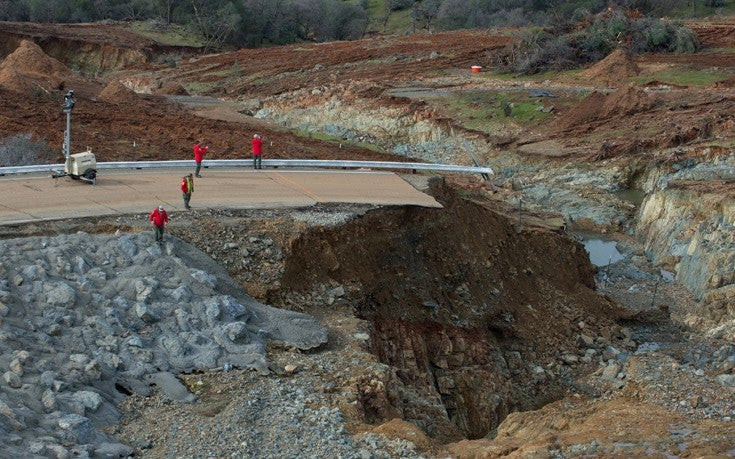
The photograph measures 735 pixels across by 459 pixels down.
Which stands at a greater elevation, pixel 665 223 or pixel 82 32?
pixel 82 32

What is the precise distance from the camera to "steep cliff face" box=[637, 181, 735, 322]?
28828 mm

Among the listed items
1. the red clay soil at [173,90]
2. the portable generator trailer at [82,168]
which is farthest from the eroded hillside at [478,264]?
the portable generator trailer at [82,168]

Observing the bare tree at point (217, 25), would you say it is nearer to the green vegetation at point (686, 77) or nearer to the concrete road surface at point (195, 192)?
the green vegetation at point (686, 77)

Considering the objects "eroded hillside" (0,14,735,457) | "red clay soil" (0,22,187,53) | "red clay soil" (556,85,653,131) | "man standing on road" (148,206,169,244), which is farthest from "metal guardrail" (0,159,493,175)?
"red clay soil" (0,22,187,53)

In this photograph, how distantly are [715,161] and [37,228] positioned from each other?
27.4 m

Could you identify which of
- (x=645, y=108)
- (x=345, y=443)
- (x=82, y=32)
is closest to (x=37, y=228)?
(x=345, y=443)

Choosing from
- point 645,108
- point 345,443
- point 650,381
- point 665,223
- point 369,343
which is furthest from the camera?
point 645,108

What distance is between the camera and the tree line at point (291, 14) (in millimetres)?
78500

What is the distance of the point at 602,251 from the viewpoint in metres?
34.6

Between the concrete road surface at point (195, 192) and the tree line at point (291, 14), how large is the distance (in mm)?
51153

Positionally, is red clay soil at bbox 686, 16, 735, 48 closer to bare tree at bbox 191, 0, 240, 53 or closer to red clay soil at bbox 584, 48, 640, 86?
red clay soil at bbox 584, 48, 640, 86

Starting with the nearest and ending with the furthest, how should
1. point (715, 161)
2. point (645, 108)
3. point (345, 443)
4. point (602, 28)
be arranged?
point (345, 443) < point (715, 161) < point (645, 108) < point (602, 28)

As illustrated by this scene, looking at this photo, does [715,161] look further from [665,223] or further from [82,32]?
[82,32]

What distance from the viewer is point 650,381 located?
21.6 metres
